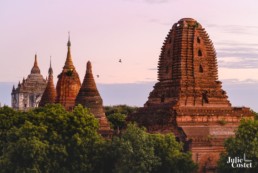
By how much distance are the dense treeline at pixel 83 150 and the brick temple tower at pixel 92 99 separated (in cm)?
1229

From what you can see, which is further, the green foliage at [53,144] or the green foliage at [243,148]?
the green foliage at [53,144]

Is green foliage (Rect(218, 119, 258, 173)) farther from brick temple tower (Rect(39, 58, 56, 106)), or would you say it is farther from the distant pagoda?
the distant pagoda

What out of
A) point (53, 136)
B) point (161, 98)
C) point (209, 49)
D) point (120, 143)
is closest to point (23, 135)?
point (53, 136)

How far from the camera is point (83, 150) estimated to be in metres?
51.6

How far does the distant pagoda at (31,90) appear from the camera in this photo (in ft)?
444

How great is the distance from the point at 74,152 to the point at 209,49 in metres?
17.3

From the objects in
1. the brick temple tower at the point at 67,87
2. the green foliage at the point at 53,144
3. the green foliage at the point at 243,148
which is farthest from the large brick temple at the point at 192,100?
the brick temple tower at the point at 67,87

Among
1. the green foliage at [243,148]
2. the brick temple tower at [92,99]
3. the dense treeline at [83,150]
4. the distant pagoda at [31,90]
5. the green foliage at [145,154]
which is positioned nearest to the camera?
the green foliage at [243,148]

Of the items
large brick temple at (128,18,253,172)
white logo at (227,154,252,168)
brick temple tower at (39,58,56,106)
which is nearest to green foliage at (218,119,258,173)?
white logo at (227,154,252,168)

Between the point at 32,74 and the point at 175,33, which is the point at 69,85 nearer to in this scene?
the point at 175,33

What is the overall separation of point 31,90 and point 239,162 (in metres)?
94.0

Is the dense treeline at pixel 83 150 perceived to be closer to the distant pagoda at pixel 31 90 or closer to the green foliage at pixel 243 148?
the green foliage at pixel 243 148

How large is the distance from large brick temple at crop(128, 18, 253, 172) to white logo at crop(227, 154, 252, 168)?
751 cm

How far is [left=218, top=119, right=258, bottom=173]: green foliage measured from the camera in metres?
47.7
